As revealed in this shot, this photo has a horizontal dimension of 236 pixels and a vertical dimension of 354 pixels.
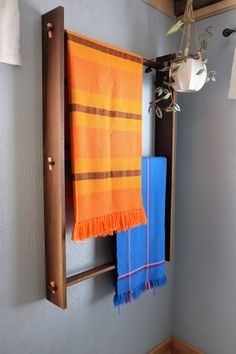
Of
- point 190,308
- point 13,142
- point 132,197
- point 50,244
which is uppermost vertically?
point 13,142

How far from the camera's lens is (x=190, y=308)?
65.9 inches

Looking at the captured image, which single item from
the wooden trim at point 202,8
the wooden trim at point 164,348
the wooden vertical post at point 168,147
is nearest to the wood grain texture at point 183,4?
the wooden trim at point 202,8

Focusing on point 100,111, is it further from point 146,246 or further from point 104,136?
point 146,246

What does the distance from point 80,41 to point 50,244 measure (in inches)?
29.2

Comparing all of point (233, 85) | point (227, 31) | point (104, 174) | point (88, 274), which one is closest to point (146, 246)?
point (88, 274)

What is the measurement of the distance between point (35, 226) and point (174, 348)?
4.12 feet

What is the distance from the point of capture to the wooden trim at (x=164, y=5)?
1.46 metres

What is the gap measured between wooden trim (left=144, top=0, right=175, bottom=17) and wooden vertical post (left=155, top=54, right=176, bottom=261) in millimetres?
297

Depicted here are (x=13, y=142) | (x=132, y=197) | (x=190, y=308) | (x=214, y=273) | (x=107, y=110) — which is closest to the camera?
(x=13, y=142)

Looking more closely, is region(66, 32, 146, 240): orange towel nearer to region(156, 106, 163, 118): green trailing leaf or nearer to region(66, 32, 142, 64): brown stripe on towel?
region(66, 32, 142, 64): brown stripe on towel

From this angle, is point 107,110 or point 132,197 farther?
point 132,197

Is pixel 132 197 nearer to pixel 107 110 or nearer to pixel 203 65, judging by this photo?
pixel 107 110

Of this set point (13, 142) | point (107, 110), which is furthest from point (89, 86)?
point (13, 142)

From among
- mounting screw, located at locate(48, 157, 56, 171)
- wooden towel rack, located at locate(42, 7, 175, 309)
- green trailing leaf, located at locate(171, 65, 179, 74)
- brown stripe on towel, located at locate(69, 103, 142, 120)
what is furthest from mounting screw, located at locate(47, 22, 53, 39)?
green trailing leaf, located at locate(171, 65, 179, 74)
